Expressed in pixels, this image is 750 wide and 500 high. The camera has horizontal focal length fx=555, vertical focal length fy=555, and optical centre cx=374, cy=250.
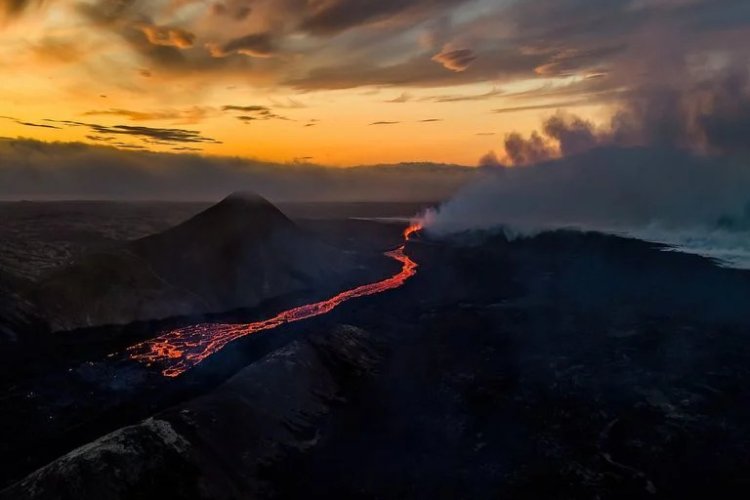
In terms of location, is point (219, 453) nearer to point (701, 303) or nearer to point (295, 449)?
point (295, 449)

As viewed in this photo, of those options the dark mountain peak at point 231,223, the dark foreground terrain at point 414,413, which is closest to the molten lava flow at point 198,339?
the dark foreground terrain at point 414,413

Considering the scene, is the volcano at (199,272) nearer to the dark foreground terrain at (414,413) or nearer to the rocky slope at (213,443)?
the dark foreground terrain at (414,413)

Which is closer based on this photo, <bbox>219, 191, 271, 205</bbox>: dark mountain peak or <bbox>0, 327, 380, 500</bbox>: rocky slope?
<bbox>0, 327, 380, 500</bbox>: rocky slope

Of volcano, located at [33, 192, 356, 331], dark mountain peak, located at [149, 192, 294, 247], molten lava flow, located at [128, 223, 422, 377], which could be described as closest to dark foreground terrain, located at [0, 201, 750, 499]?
molten lava flow, located at [128, 223, 422, 377]

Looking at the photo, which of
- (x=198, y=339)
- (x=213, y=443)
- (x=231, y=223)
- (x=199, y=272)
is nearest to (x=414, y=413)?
(x=213, y=443)

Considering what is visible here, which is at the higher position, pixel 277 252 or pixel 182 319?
pixel 277 252

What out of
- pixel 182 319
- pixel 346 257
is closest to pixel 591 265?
pixel 346 257

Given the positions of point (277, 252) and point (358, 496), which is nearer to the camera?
point (358, 496)

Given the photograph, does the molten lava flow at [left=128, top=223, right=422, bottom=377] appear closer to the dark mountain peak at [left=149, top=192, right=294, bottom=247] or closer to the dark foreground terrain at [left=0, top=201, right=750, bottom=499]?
the dark foreground terrain at [left=0, top=201, right=750, bottom=499]
